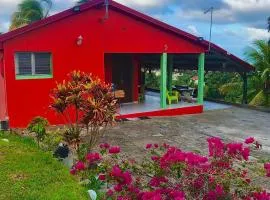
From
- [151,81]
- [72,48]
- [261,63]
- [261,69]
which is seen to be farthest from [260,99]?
[72,48]

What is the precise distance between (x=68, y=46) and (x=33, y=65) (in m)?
1.57

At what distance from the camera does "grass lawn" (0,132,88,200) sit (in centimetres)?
639

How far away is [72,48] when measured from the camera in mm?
14492

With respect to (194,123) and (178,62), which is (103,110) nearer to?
(194,123)

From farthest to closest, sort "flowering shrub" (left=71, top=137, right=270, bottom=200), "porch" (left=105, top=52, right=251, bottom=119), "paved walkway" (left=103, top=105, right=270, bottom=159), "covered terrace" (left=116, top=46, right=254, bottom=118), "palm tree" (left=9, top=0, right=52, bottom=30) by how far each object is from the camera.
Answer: "palm tree" (left=9, top=0, right=52, bottom=30) < "porch" (left=105, top=52, right=251, bottom=119) < "covered terrace" (left=116, top=46, right=254, bottom=118) < "paved walkway" (left=103, top=105, right=270, bottom=159) < "flowering shrub" (left=71, top=137, right=270, bottom=200)

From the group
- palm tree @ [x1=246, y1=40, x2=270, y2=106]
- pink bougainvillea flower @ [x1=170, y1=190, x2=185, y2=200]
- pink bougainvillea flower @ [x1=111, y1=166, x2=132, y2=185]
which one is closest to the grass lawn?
pink bougainvillea flower @ [x1=111, y1=166, x2=132, y2=185]

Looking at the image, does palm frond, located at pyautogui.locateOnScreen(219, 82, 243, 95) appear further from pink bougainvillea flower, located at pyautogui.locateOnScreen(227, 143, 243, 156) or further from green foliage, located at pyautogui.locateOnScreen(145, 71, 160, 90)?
pink bougainvillea flower, located at pyautogui.locateOnScreen(227, 143, 243, 156)

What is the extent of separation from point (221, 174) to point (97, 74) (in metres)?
11.0

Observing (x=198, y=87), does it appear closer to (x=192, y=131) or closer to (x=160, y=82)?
(x=160, y=82)

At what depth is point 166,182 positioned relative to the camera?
4.87 m

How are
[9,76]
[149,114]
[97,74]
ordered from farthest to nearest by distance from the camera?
[149,114]
[97,74]
[9,76]

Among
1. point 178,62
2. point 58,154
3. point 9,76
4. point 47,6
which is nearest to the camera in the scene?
point 58,154

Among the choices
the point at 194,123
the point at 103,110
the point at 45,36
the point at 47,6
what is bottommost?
the point at 194,123

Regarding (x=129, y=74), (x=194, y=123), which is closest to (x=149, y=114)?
(x=194, y=123)
